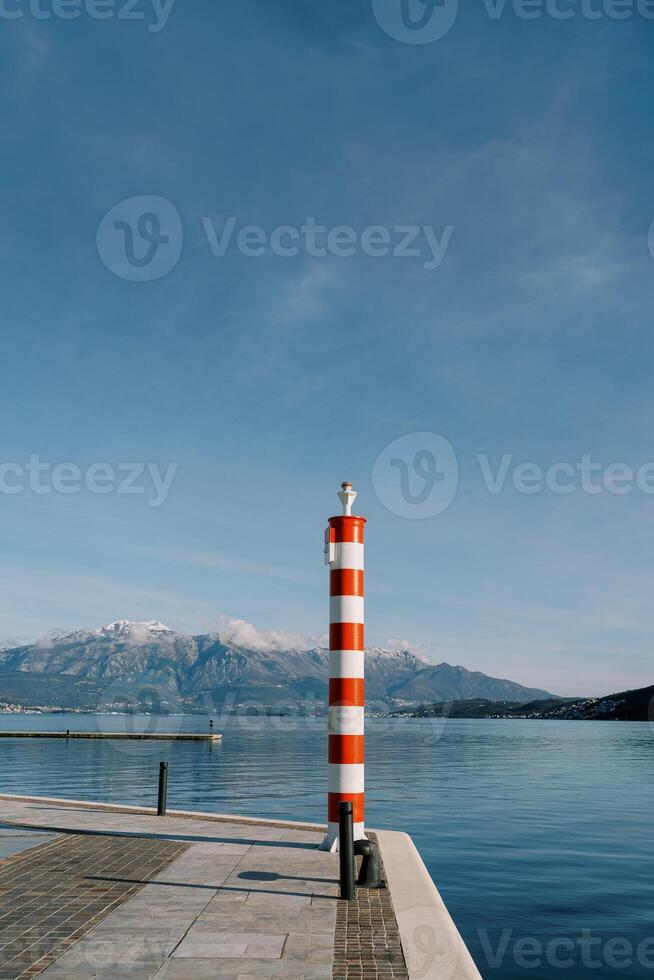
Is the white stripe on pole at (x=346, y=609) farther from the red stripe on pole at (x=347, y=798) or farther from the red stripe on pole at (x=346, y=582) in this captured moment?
the red stripe on pole at (x=347, y=798)

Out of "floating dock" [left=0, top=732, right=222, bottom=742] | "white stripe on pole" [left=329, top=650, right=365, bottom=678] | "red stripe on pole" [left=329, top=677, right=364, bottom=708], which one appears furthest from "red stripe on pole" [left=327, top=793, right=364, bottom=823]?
"floating dock" [left=0, top=732, right=222, bottom=742]

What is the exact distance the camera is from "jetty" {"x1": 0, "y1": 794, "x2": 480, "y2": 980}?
8023 millimetres

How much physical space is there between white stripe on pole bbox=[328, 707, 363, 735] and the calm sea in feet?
13.4

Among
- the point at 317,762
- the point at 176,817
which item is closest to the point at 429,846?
the point at 176,817

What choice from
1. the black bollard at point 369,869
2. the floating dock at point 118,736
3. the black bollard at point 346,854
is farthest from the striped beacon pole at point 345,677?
the floating dock at point 118,736

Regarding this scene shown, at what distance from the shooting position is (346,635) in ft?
47.4

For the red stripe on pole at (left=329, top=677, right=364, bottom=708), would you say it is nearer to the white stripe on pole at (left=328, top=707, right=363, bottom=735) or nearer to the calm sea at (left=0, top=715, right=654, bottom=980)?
the white stripe on pole at (left=328, top=707, right=363, bottom=735)

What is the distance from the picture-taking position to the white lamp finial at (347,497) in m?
15.4

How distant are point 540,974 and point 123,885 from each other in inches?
255

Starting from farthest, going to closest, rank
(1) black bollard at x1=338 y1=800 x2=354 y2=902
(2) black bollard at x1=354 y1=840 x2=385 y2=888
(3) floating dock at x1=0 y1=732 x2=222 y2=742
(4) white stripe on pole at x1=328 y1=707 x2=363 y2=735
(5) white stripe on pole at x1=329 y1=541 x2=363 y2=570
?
(3) floating dock at x1=0 y1=732 x2=222 y2=742 < (5) white stripe on pole at x1=329 y1=541 x2=363 y2=570 < (4) white stripe on pole at x1=328 y1=707 x2=363 y2=735 < (2) black bollard at x1=354 y1=840 x2=385 y2=888 < (1) black bollard at x1=338 y1=800 x2=354 y2=902

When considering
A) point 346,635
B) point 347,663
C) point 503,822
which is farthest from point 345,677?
point 503,822

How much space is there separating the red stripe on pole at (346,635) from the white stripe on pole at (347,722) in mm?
1072

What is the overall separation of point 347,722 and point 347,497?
4092 mm

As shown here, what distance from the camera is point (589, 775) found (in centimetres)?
5484
